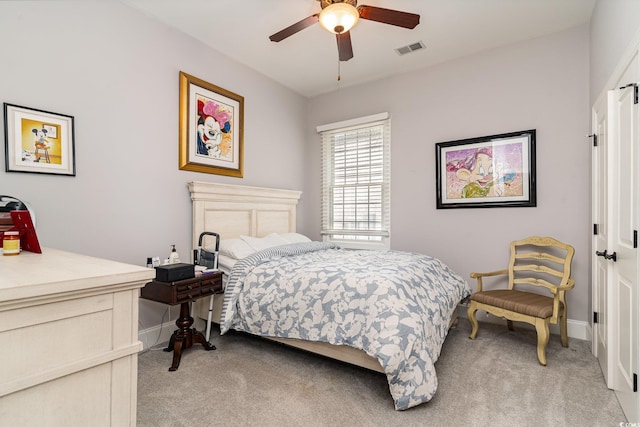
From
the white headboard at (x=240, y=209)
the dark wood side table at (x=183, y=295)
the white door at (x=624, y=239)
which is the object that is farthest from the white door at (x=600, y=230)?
the white headboard at (x=240, y=209)

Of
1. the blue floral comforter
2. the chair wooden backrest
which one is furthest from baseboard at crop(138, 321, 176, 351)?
→ the chair wooden backrest

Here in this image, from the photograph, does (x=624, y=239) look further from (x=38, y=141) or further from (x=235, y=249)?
(x=38, y=141)

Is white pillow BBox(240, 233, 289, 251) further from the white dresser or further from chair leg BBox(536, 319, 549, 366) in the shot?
chair leg BBox(536, 319, 549, 366)

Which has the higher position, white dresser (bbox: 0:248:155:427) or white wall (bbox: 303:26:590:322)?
white wall (bbox: 303:26:590:322)

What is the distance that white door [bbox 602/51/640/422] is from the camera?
1.73m

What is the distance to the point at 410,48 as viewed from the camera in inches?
141

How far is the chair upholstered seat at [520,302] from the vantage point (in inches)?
100

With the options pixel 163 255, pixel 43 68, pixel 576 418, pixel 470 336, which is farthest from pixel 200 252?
pixel 576 418

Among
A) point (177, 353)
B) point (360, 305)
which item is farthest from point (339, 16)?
point (177, 353)

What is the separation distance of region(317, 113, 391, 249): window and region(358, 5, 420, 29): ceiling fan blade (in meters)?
1.76

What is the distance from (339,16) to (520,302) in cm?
259

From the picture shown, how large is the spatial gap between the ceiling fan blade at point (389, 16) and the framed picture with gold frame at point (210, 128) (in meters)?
1.83

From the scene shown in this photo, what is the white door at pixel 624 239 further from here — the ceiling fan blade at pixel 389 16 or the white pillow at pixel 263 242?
the white pillow at pixel 263 242

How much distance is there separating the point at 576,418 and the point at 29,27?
4.23m
